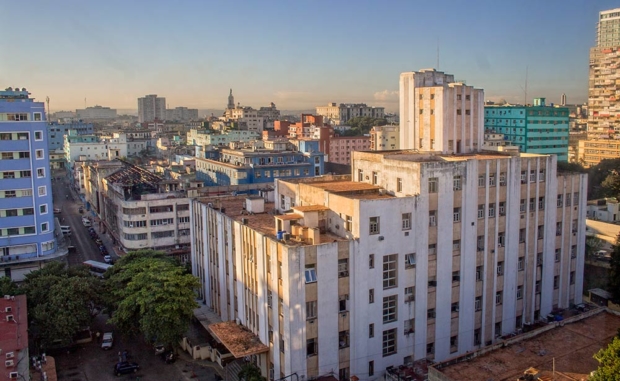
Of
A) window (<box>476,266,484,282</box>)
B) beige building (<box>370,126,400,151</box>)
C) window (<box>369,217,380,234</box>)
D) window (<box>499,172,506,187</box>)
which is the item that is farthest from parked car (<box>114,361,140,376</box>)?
beige building (<box>370,126,400,151</box>)

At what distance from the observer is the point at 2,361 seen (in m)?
21.4

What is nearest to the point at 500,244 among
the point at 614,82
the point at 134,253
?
the point at 134,253

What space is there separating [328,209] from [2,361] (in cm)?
1454

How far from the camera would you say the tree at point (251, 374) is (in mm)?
23000

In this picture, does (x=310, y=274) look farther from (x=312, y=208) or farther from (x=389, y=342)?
(x=389, y=342)

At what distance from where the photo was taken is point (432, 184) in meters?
25.4

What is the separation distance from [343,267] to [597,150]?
7497 cm

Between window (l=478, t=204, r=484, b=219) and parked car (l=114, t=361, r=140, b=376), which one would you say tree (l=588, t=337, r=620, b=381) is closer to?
window (l=478, t=204, r=484, b=219)

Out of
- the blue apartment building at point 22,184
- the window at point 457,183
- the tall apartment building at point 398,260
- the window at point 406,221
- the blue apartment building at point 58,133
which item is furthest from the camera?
the blue apartment building at point 58,133

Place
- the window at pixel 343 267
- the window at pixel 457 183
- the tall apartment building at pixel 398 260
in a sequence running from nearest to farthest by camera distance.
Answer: the tall apartment building at pixel 398 260
the window at pixel 343 267
the window at pixel 457 183

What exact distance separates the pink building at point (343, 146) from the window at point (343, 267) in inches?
3002

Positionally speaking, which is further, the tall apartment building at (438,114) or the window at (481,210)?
the tall apartment building at (438,114)

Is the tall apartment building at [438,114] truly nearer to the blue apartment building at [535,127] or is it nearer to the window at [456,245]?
the window at [456,245]

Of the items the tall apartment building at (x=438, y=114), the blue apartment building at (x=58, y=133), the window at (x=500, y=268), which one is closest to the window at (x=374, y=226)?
the window at (x=500, y=268)
